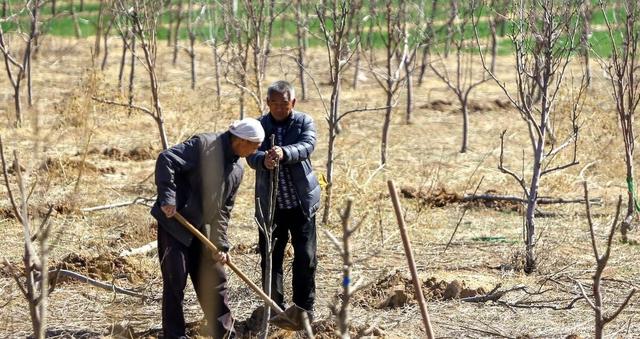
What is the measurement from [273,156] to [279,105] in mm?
404

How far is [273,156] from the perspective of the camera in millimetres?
6129

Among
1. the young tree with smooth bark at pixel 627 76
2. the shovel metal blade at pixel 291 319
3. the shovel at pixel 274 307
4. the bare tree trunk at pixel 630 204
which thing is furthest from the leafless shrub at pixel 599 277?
the bare tree trunk at pixel 630 204

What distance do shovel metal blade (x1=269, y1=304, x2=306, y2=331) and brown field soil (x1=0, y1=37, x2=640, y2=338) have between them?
0.12 m

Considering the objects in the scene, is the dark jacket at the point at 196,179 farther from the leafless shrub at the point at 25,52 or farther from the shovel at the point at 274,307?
the leafless shrub at the point at 25,52

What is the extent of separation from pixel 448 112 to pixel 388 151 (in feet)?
12.5

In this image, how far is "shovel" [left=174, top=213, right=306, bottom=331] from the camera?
5621mm

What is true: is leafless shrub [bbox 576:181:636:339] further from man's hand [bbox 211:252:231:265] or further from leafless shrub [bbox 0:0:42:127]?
leafless shrub [bbox 0:0:42:127]

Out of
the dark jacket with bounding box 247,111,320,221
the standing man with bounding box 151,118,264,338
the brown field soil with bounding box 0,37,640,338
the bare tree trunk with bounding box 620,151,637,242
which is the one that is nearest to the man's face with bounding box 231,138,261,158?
the standing man with bounding box 151,118,264,338

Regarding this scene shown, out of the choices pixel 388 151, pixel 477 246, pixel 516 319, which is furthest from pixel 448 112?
pixel 516 319

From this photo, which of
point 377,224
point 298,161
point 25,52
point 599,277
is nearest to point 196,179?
point 298,161

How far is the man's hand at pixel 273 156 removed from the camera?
20.1ft

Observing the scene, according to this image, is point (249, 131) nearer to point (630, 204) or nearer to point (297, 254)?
point (297, 254)

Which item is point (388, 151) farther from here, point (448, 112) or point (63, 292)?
point (63, 292)

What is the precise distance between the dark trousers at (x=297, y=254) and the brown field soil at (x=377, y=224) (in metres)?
0.22
